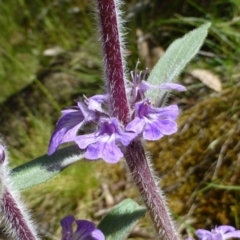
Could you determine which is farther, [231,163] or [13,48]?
[13,48]

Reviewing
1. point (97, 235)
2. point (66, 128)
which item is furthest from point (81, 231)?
point (66, 128)

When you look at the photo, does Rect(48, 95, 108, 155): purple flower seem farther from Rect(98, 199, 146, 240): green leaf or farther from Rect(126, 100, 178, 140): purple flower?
Rect(98, 199, 146, 240): green leaf

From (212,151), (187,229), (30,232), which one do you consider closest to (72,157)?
(30,232)

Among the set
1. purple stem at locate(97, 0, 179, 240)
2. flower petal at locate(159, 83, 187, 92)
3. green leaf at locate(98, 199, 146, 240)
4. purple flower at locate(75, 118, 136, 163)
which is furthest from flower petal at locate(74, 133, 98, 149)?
green leaf at locate(98, 199, 146, 240)

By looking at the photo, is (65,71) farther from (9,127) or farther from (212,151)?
(212,151)

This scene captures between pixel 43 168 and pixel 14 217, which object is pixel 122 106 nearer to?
pixel 43 168
